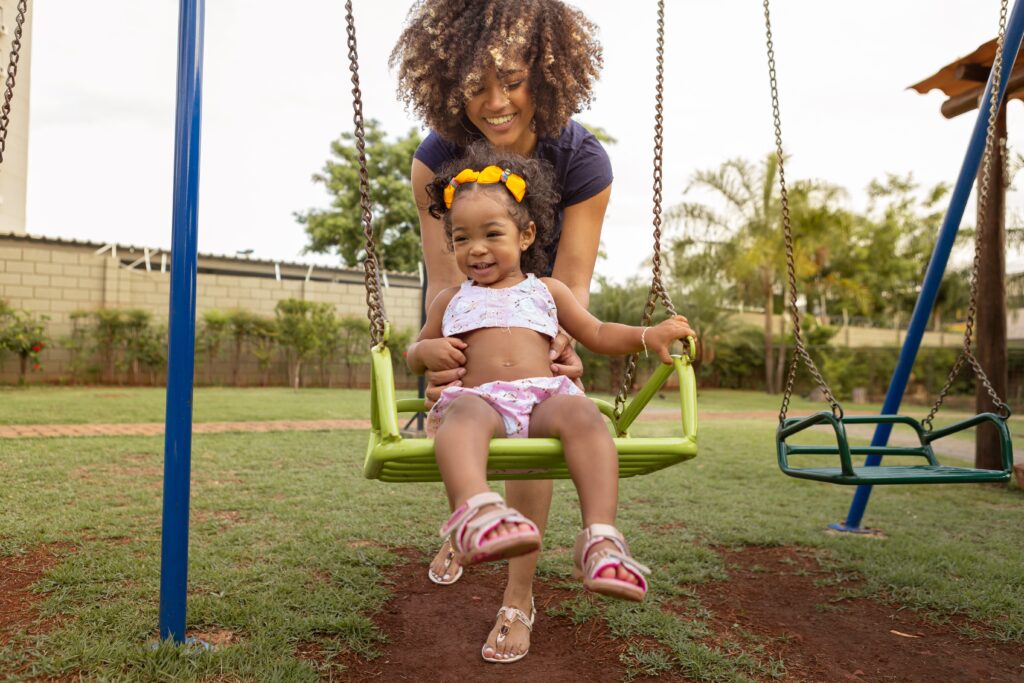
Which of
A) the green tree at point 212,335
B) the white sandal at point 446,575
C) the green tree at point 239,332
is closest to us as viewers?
the white sandal at point 446,575

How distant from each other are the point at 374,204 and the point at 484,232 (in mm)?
19896

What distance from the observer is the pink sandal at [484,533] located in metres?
1.44

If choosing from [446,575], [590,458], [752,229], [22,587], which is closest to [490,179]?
[590,458]

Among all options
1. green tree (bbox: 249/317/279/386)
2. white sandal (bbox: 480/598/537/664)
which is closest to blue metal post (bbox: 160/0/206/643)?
white sandal (bbox: 480/598/537/664)

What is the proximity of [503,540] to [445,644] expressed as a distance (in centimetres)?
111

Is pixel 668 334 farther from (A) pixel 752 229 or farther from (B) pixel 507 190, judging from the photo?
(A) pixel 752 229

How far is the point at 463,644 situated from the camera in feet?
7.78

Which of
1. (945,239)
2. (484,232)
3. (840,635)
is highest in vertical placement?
→ (945,239)

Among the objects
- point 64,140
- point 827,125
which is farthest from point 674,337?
point 827,125

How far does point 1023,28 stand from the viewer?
3303 mm

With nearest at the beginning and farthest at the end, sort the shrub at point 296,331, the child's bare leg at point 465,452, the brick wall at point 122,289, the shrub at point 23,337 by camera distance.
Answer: the child's bare leg at point 465,452 < the shrub at point 23,337 < the brick wall at point 122,289 < the shrub at point 296,331

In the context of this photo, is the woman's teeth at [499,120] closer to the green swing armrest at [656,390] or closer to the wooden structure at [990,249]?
the green swing armrest at [656,390]

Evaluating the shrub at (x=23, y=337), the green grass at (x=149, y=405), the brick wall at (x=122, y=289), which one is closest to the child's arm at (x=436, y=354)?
the green grass at (x=149, y=405)

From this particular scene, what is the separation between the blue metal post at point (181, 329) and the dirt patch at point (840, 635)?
1.74m
